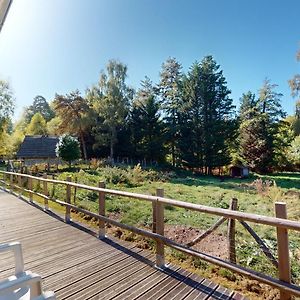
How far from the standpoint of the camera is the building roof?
88.3 ft

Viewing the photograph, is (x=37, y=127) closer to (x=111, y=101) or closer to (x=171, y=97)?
(x=111, y=101)

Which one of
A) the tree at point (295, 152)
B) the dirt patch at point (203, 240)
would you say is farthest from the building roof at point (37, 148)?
the tree at point (295, 152)

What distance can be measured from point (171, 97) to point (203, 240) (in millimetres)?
30460

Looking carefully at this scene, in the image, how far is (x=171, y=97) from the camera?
112 feet

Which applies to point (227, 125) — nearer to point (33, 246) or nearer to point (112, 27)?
point (112, 27)

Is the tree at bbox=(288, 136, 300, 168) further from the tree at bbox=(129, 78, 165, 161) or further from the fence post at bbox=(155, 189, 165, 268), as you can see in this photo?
the fence post at bbox=(155, 189, 165, 268)

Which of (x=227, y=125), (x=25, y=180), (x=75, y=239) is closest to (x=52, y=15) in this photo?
(x=75, y=239)

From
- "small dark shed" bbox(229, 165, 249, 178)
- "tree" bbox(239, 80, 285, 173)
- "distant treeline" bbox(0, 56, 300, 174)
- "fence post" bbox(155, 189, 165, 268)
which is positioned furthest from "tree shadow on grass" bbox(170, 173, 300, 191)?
"fence post" bbox(155, 189, 165, 268)

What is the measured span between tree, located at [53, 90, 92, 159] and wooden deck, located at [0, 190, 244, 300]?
27.1m

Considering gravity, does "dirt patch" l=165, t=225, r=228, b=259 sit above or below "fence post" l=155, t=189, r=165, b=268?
below

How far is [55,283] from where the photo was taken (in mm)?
3051

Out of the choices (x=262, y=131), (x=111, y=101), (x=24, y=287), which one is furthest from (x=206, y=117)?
(x=24, y=287)

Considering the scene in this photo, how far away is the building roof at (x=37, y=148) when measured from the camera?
88.3 ft

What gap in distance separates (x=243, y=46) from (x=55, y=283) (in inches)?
485
